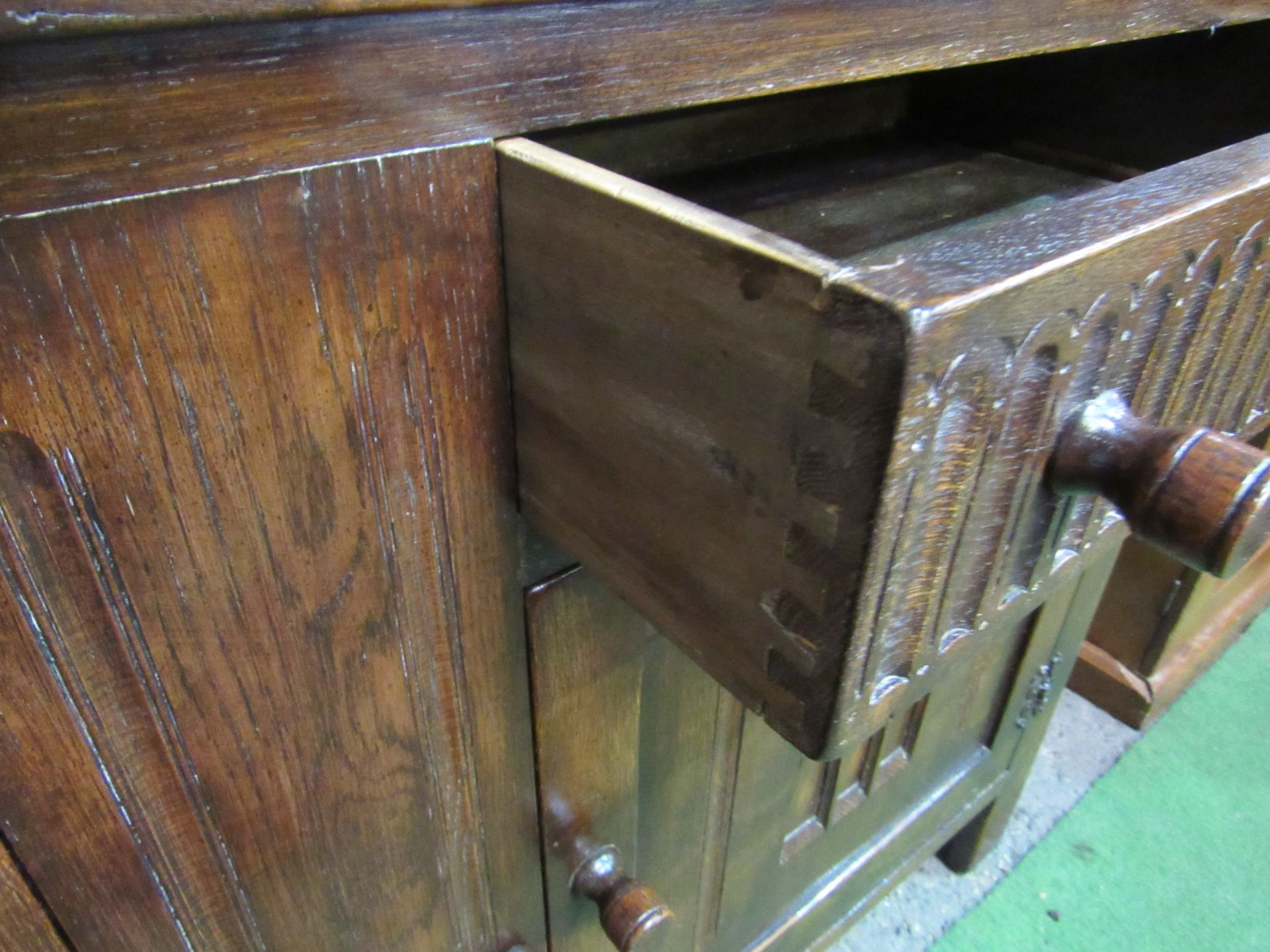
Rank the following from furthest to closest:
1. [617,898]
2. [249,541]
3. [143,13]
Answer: [617,898] < [249,541] < [143,13]

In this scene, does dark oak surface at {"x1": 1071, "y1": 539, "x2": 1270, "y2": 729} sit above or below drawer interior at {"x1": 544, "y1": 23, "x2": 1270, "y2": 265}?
below

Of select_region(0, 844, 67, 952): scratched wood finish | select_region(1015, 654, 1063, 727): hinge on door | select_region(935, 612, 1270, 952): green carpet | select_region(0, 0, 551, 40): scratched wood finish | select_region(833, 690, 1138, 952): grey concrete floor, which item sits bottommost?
select_region(833, 690, 1138, 952): grey concrete floor

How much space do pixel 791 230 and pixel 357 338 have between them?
9.2 inches

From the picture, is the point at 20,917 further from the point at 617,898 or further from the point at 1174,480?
the point at 1174,480

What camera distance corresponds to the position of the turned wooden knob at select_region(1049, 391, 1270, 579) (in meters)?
0.32

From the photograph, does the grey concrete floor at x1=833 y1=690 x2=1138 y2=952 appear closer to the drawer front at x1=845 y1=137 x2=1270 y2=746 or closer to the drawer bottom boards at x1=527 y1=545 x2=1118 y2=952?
the drawer bottom boards at x1=527 y1=545 x2=1118 y2=952

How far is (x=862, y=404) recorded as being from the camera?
26 centimetres

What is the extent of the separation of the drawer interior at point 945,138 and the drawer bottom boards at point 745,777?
22cm

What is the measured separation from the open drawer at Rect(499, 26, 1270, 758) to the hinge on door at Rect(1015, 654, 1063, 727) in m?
0.56

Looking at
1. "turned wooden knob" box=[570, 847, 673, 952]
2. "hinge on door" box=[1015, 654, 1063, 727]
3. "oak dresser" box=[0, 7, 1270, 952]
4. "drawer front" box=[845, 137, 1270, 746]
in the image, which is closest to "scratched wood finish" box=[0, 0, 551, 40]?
"oak dresser" box=[0, 7, 1270, 952]

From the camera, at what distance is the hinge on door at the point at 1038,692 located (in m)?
0.97

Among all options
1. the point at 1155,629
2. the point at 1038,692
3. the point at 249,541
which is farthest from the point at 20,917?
the point at 1155,629

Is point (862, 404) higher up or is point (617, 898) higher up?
point (862, 404)

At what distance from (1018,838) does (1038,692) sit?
12.6 inches
